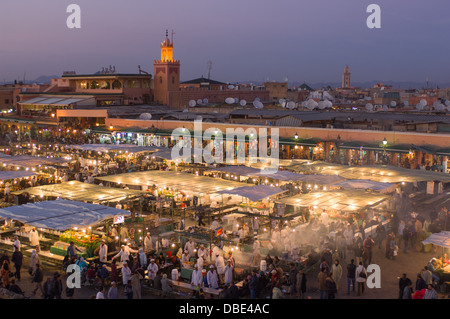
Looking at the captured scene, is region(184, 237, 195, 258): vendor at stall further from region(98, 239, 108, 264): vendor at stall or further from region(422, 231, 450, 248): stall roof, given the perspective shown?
region(422, 231, 450, 248): stall roof

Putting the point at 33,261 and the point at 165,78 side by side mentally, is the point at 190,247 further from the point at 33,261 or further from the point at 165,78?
the point at 165,78

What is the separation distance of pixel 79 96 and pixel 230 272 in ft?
123

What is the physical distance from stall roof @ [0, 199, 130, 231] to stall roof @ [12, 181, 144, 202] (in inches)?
46.5

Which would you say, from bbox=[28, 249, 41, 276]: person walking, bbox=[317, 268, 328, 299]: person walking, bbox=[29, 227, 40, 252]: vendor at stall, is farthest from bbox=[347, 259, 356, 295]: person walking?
bbox=[29, 227, 40, 252]: vendor at stall

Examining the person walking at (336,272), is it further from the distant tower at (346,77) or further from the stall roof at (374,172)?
the distant tower at (346,77)

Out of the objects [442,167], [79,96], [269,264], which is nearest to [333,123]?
[442,167]

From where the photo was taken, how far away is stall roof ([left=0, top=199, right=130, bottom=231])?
13.4m

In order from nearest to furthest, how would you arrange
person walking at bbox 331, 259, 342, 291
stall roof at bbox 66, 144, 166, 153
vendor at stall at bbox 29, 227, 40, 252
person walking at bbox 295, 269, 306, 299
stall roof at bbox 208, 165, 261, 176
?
person walking at bbox 295, 269, 306, 299
person walking at bbox 331, 259, 342, 291
vendor at stall at bbox 29, 227, 40, 252
stall roof at bbox 208, 165, 261, 176
stall roof at bbox 66, 144, 166, 153

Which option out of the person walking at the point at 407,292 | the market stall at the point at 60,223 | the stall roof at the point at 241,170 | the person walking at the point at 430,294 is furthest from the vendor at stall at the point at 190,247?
the stall roof at the point at 241,170

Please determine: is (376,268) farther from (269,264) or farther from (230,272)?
(230,272)

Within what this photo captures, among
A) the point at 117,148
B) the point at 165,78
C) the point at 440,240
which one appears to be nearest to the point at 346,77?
the point at 165,78

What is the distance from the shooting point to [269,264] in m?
12.4

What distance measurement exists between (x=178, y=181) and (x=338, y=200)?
607 cm

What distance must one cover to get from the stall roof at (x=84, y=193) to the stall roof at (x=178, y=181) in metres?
1.67
